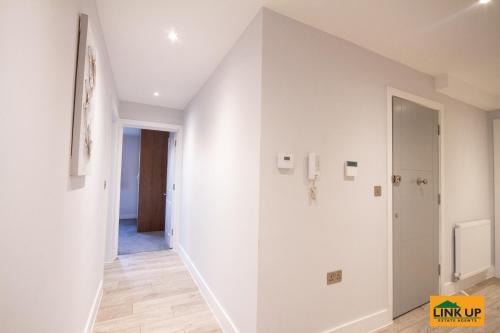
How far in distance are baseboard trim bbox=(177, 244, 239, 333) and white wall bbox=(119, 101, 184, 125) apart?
2.23m

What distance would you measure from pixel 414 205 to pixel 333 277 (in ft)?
4.13

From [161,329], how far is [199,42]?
2.51 metres

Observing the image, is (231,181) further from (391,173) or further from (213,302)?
(391,173)

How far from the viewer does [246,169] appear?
1.67m

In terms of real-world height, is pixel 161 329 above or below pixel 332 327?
below

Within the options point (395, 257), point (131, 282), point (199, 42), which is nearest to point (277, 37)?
point (199, 42)

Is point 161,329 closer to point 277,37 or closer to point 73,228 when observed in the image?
point 73,228

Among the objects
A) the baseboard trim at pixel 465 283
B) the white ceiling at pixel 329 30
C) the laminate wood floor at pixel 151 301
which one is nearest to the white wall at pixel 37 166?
the white ceiling at pixel 329 30

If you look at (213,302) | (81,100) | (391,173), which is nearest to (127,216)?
(213,302)

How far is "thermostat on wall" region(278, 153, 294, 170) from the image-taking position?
1.55 meters

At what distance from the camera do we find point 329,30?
5.85 ft

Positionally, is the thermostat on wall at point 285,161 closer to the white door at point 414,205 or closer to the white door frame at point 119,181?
the white door at point 414,205

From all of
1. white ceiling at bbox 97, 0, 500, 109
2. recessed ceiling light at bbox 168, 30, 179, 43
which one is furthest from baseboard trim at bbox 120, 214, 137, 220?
recessed ceiling light at bbox 168, 30, 179, 43

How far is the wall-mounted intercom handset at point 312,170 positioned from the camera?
1657 millimetres
